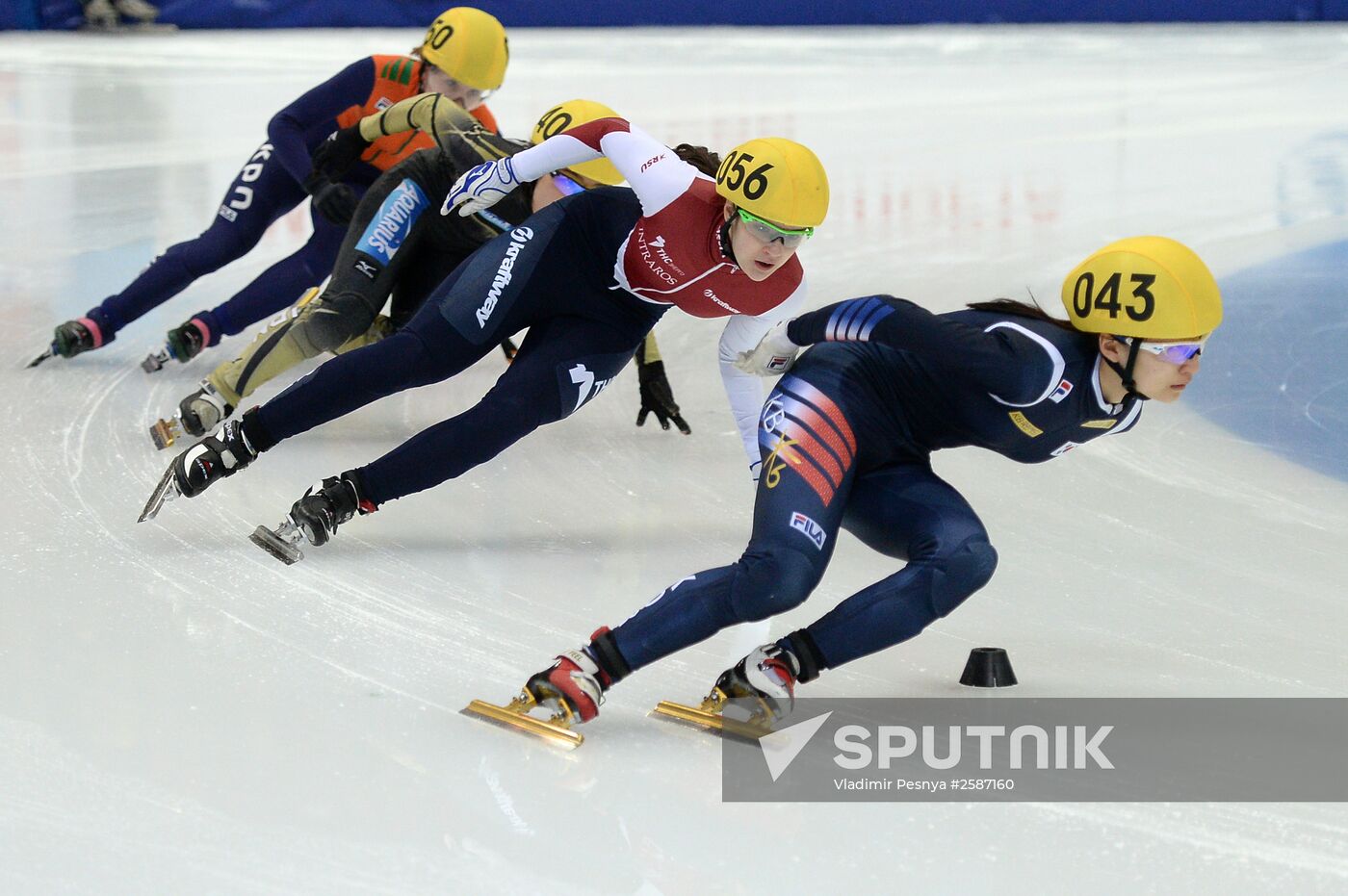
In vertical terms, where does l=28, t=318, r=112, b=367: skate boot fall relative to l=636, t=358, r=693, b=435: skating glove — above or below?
below

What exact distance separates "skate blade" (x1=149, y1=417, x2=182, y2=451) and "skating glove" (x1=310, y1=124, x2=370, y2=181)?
1019 millimetres

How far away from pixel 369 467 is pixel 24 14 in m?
16.1

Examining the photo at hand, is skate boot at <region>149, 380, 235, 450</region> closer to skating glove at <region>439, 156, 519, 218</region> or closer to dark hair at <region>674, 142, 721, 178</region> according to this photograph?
skating glove at <region>439, 156, 519, 218</region>

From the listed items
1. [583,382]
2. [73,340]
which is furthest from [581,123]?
[73,340]

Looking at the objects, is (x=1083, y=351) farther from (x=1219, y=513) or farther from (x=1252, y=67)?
(x=1252, y=67)

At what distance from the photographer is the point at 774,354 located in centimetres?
315

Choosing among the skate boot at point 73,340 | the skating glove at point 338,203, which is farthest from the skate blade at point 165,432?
the skate boot at point 73,340

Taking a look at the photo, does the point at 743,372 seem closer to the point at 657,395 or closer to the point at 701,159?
the point at 701,159

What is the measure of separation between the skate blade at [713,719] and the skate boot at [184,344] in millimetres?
2986

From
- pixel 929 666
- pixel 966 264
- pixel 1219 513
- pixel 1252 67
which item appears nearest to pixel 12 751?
pixel 929 666

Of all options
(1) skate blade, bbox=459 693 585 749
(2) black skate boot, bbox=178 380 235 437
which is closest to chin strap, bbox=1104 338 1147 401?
(1) skate blade, bbox=459 693 585 749

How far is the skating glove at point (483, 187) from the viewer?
3877mm

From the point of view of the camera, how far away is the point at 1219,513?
13.2 ft

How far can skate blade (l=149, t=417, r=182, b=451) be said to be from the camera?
174 inches
